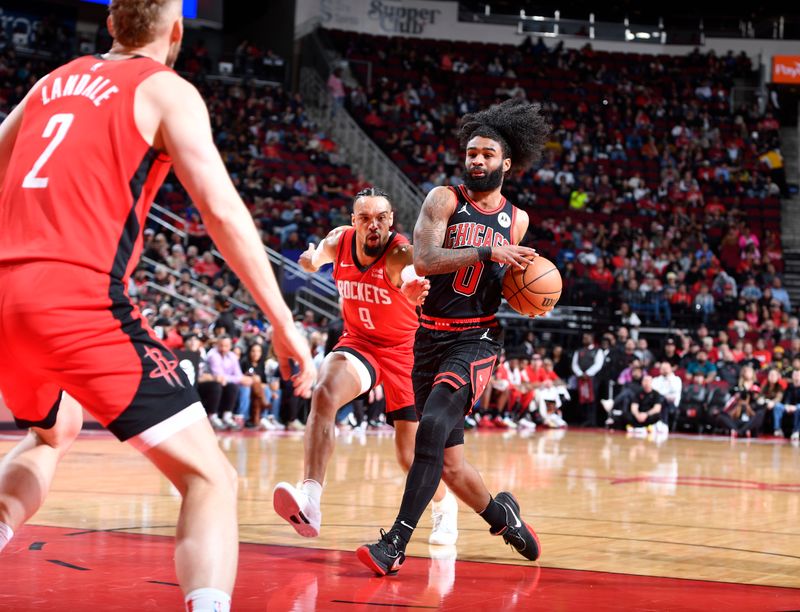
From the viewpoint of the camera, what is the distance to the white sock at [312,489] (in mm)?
5430

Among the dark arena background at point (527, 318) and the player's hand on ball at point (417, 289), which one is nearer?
the dark arena background at point (527, 318)

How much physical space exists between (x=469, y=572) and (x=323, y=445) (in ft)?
3.95

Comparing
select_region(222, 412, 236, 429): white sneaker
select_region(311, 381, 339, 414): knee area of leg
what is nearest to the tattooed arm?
select_region(311, 381, 339, 414): knee area of leg

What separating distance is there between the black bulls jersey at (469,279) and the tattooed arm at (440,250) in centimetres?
9

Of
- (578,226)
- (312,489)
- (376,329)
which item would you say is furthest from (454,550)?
(578,226)

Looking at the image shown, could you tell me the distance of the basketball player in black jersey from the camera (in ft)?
16.7

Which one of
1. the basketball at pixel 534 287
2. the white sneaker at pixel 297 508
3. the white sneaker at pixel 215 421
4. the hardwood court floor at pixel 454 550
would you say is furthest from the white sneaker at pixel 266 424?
the basketball at pixel 534 287

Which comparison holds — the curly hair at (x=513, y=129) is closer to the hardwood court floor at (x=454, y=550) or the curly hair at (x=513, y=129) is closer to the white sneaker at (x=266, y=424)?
the hardwood court floor at (x=454, y=550)

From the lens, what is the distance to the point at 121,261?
9.27 ft

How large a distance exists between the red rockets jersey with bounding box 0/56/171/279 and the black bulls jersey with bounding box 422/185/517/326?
9.02 ft

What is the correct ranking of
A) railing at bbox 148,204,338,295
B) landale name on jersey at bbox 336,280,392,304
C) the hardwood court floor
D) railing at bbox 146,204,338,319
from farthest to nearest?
railing at bbox 148,204,338,295, railing at bbox 146,204,338,319, landale name on jersey at bbox 336,280,392,304, the hardwood court floor

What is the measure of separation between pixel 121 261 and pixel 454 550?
333cm

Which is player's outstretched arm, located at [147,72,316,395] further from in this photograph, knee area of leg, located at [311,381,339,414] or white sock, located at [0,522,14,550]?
knee area of leg, located at [311,381,339,414]

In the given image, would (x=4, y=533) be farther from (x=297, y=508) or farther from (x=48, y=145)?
(x=297, y=508)
